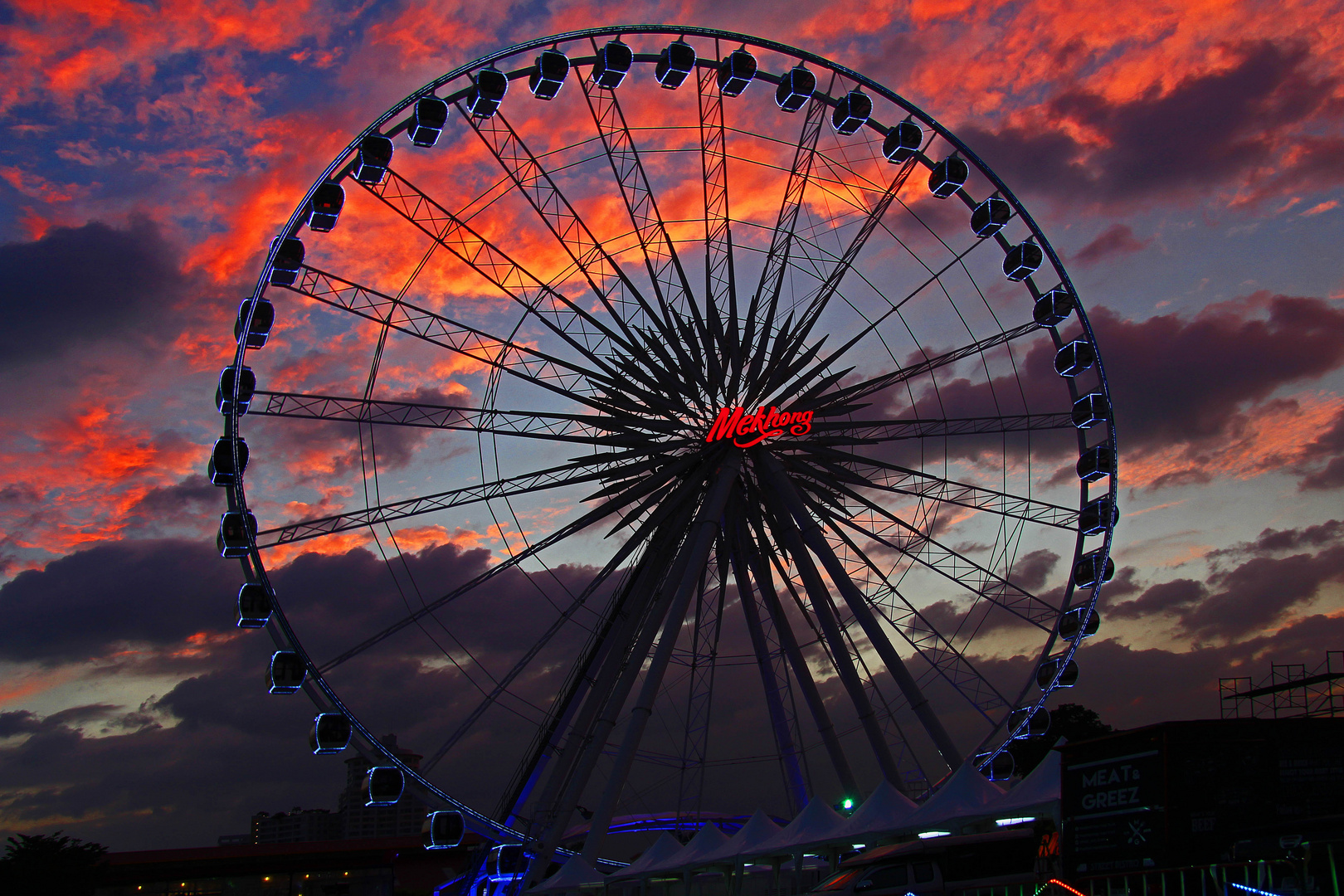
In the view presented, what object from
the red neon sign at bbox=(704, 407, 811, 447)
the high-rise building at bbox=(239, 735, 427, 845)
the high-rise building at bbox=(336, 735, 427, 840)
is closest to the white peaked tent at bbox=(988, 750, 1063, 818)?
the red neon sign at bbox=(704, 407, 811, 447)

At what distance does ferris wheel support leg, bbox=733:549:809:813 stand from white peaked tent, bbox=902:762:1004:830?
32.9 ft

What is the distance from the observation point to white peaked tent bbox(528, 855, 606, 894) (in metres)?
24.1

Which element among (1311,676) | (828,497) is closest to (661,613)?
(828,497)

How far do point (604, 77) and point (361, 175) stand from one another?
7.26 meters

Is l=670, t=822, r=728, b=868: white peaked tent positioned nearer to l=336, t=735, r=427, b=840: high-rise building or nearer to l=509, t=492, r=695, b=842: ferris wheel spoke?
l=509, t=492, r=695, b=842: ferris wheel spoke

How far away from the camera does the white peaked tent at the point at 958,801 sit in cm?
1927

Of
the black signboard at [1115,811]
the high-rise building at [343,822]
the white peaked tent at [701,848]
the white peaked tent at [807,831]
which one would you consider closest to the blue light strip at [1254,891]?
the black signboard at [1115,811]

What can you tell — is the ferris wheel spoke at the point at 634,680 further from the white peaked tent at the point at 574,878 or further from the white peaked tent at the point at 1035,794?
the white peaked tent at the point at 1035,794

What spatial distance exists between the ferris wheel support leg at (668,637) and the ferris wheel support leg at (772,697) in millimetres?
2757

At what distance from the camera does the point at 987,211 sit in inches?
1225

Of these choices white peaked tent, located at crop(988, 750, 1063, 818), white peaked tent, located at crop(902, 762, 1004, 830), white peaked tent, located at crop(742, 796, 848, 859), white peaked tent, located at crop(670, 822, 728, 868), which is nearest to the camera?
white peaked tent, located at crop(988, 750, 1063, 818)

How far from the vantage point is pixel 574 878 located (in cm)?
2422

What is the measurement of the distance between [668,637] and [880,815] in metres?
6.79

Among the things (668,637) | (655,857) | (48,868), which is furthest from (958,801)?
(48,868)
